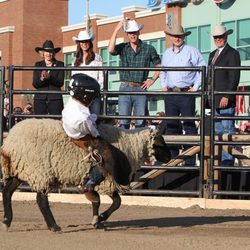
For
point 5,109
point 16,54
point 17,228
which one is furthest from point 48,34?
point 17,228

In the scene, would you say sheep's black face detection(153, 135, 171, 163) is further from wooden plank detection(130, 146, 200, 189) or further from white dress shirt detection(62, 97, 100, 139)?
wooden plank detection(130, 146, 200, 189)

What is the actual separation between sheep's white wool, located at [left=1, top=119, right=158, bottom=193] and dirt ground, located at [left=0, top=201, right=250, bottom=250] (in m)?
0.60

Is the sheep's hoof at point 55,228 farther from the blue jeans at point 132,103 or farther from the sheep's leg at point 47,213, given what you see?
the blue jeans at point 132,103

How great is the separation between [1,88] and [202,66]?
329 cm

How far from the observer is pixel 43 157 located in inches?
340

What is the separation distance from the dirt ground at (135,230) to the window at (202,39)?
32.2m

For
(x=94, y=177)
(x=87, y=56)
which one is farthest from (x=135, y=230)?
(x=87, y=56)

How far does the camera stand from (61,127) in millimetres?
8805

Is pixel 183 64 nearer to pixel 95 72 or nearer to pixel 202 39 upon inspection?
pixel 95 72

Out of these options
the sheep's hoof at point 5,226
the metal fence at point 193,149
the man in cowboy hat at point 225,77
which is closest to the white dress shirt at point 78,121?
the sheep's hoof at point 5,226

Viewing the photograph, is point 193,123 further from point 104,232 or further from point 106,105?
point 104,232

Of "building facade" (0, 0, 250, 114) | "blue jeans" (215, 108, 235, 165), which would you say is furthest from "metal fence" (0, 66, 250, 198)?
"building facade" (0, 0, 250, 114)

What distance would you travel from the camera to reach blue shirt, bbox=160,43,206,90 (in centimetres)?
1201

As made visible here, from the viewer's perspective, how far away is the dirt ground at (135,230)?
7.70 m
